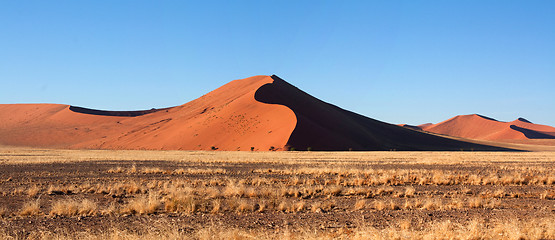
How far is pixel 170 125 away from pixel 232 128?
19736 mm

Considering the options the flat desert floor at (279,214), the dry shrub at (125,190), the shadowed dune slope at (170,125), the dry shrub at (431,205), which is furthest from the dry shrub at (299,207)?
the shadowed dune slope at (170,125)

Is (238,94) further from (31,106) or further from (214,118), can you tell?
(31,106)

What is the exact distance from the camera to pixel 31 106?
487 ft

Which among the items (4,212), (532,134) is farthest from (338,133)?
(532,134)

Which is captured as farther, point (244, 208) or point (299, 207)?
point (299, 207)

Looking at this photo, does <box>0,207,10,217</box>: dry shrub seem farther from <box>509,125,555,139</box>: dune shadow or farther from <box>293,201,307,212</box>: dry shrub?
<box>509,125,555,139</box>: dune shadow

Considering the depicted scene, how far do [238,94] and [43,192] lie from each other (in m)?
94.2

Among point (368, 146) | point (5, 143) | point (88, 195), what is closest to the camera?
point (88, 195)

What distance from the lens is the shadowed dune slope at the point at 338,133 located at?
247 feet

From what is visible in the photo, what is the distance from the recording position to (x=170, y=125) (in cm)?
9806

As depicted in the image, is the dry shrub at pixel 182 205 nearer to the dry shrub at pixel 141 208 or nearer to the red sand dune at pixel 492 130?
the dry shrub at pixel 141 208

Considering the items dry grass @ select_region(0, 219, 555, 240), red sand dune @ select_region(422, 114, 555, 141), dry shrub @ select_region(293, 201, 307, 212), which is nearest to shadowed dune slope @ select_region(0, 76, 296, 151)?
dry shrub @ select_region(293, 201, 307, 212)

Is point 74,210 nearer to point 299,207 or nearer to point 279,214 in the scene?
point 279,214

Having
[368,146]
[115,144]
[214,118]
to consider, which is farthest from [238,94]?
[368,146]
